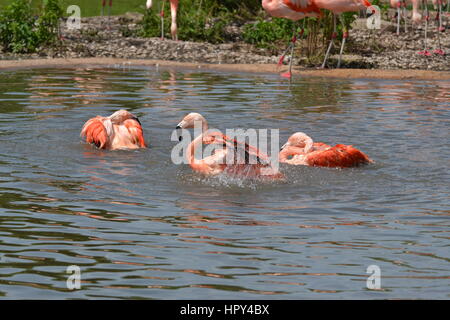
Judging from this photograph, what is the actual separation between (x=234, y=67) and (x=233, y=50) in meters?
2.05

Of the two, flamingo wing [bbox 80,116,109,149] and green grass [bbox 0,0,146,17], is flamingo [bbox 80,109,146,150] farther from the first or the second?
green grass [bbox 0,0,146,17]

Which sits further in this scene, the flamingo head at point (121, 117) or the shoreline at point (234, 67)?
the shoreline at point (234, 67)

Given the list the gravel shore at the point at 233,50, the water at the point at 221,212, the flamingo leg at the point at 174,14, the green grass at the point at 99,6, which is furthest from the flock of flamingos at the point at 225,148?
the green grass at the point at 99,6

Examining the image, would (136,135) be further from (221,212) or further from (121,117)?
(221,212)

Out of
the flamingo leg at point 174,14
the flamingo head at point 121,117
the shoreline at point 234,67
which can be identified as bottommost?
the flamingo head at point 121,117

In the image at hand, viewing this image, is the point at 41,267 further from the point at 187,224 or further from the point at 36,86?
the point at 36,86

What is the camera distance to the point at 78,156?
9383 mm

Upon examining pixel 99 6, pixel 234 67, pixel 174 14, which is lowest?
pixel 234 67

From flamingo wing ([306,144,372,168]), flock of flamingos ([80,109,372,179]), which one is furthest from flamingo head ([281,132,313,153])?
flamingo wing ([306,144,372,168])

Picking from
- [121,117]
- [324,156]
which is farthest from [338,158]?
[121,117]

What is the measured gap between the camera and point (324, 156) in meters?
8.92

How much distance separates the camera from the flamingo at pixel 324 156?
350 inches

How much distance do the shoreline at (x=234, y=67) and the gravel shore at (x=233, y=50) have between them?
53 cm

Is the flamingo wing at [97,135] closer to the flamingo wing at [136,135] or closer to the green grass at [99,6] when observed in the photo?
the flamingo wing at [136,135]
